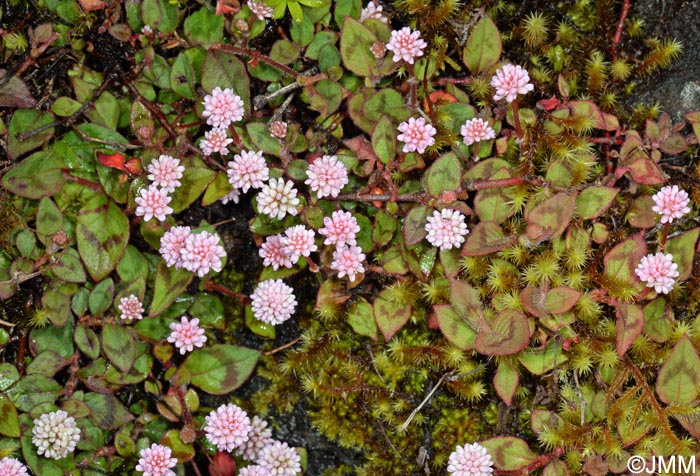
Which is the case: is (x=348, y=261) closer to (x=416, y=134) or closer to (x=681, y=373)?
(x=416, y=134)

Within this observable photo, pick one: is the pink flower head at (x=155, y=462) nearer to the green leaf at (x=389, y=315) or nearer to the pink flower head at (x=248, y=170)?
the green leaf at (x=389, y=315)

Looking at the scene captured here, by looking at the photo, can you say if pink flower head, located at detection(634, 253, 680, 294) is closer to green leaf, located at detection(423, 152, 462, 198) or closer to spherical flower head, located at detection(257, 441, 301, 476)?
green leaf, located at detection(423, 152, 462, 198)

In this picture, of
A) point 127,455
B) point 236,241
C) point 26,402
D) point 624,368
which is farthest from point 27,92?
point 624,368

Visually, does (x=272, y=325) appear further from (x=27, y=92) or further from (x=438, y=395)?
(x=27, y=92)

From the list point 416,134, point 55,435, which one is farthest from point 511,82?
point 55,435

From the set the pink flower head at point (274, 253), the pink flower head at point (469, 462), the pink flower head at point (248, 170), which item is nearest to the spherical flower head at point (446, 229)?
the pink flower head at point (274, 253)

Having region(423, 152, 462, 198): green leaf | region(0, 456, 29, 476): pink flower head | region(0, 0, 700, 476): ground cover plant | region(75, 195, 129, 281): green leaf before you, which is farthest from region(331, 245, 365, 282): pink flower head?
region(0, 456, 29, 476): pink flower head
